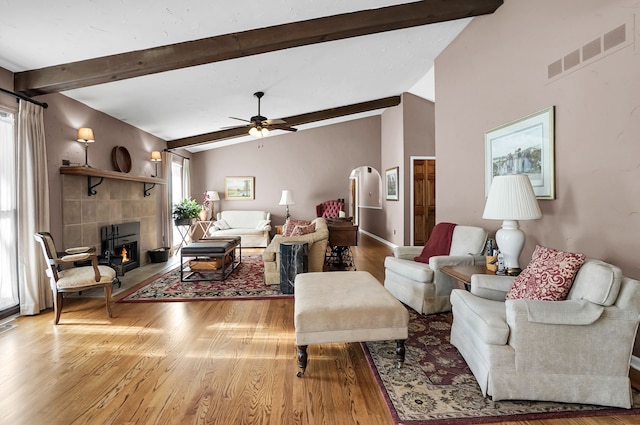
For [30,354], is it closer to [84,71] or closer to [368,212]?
[84,71]

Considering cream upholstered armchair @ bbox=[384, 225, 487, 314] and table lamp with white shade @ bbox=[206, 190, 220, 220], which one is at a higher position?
table lamp with white shade @ bbox=[206, 190, 220, 220]

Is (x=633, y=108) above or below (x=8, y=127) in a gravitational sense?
below

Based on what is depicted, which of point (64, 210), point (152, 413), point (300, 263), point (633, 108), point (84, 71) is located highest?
point (84, 71)

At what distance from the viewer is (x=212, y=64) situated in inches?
149

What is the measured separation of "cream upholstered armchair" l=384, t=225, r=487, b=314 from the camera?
3.17m

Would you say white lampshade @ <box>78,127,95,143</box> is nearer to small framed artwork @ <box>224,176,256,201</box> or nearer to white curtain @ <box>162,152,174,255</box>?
white curtain @ <box>162,152,174,255</box>

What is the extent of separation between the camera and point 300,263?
156 inches

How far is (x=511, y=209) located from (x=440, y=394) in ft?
4.74

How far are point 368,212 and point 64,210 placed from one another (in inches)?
302

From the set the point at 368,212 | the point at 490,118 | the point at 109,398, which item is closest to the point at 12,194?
the point at 109,398

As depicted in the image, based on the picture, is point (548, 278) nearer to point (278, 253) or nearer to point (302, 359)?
point (302, 359)

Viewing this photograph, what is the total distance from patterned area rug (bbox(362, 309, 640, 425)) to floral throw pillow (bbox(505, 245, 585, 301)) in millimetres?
616

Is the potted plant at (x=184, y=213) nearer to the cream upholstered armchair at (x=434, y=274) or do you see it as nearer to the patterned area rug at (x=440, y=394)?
the cream upholstered armchair at (x=434, y=274)

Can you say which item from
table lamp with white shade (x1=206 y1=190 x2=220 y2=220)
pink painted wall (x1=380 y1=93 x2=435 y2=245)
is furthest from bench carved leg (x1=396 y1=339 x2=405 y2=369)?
table lamp with white shade (x1=206 y1=190 x2=220 y2=220)
